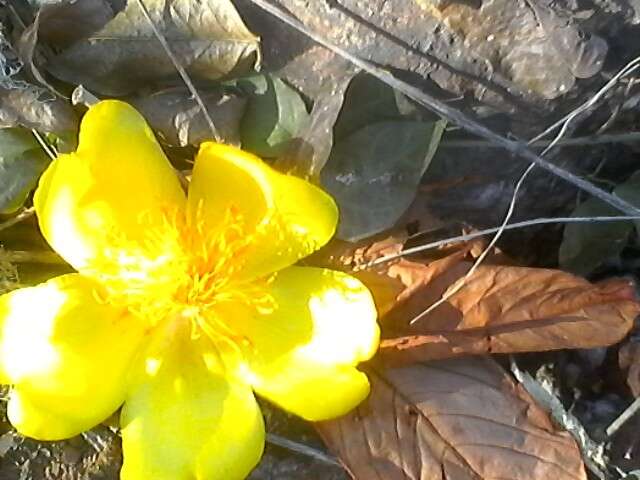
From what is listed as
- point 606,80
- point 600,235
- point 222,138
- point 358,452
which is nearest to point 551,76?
point 606,80

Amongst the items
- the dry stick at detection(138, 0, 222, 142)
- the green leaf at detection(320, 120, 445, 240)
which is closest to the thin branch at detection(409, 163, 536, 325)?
the green leaf at detection(320, 120, 445, 240)

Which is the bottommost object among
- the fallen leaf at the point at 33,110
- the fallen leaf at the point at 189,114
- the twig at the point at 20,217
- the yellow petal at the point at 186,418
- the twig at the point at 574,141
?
the yellow petal at the point at 186,418

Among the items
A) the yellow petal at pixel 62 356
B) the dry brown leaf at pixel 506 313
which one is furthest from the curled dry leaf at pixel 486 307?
the yellow petal at pixel 62 356

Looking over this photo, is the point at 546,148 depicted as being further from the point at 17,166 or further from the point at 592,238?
the point at 17,166

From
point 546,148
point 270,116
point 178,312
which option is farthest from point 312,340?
point 546,148

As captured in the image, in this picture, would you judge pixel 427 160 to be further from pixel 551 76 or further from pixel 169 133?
pixel 169 133

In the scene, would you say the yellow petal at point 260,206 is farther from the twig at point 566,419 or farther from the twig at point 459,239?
the twig at point 566,419

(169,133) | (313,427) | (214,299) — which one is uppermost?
(169,133)

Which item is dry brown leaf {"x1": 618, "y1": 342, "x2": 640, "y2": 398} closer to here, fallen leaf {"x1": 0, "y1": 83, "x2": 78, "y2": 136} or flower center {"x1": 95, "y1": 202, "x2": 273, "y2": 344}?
flower center {"x1": 95, "y1": 202, "x2": 273, "y2": 344}
